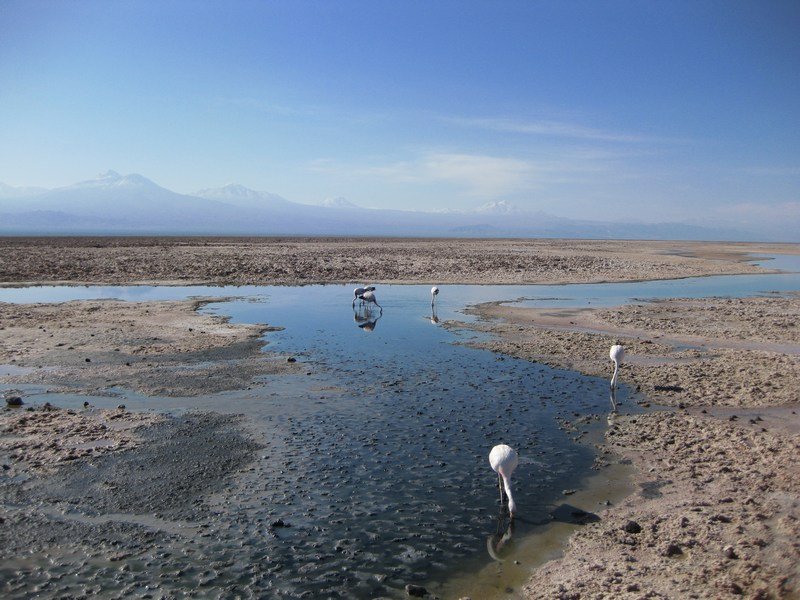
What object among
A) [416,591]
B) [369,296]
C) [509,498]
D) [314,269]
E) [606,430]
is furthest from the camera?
[314,269]

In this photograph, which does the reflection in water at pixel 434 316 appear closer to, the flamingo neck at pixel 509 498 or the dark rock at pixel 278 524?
the flamingo neck at pixel 509 498

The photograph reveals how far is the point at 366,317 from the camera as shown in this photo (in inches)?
934

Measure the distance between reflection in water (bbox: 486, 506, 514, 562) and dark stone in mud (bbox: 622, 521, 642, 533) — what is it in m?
1.44

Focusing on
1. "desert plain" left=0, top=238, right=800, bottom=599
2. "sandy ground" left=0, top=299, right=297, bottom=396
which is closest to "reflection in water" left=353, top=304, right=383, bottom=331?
"desert plain" left=0, top=238, right=800, bottom=599

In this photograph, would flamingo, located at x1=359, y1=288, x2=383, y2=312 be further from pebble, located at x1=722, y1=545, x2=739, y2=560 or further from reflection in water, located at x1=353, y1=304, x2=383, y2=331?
pebble, located at x1=722, y1=545, x2=739, y2=560

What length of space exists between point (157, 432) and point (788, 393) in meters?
13.2

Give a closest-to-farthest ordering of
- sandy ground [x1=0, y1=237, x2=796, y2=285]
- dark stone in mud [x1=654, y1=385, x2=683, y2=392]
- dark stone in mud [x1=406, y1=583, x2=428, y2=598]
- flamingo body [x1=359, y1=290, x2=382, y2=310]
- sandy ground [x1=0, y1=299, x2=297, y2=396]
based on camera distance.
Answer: dark stone in mud [x1=406, y1=583, x2=428, y2=598]
dark stone in mud [x1=654, y1=385, x2=683, y2=392]
sandy ground [x1=0, y1=299, x2=297, y2=396]
flamingo body [x1=359, y1=290, x2=382, y2=310]
sandy ground [x1=0, y1=237, x2=796, y2=285]

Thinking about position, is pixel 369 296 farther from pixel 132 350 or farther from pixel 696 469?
pixel 696 469

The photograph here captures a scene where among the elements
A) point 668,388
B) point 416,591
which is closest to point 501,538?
point 416,591

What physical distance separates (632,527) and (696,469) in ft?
7.98

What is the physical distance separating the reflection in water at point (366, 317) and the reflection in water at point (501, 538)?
13.5 m

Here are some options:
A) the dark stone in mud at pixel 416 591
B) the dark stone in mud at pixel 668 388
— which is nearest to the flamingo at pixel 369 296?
the dark stone in mud at pixel 668 388

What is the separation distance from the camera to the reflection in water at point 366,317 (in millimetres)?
21909

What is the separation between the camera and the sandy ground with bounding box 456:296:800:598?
6648 millimetres
